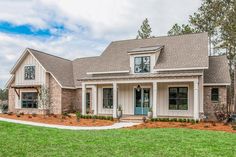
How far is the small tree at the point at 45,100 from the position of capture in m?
24.5

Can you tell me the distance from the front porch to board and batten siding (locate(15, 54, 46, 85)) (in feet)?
18.5

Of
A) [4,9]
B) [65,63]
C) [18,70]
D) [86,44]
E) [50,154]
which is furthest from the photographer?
[86,44]

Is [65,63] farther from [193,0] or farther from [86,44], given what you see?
[193,0]

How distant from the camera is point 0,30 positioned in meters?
21.8

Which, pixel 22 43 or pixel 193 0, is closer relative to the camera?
pixel 193 0

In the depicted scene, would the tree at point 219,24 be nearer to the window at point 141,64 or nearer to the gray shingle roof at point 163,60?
the gray shingle roof at point 163,60

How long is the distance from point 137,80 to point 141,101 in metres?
2.72

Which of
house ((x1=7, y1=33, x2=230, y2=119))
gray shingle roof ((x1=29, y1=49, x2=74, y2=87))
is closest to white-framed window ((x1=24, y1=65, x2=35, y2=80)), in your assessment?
house ((x1=7, y1=33, x2=230, y2=119))

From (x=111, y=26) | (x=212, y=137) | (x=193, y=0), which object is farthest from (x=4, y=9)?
(x=193, y=0)

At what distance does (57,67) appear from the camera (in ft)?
89.8

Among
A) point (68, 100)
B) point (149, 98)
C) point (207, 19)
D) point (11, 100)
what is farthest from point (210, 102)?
point (11, 100)

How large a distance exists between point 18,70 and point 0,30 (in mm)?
6392

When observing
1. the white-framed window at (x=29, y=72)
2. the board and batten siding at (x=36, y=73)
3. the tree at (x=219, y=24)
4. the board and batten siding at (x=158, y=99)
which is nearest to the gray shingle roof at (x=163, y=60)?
the board and batten siding at (x=36, y=73)

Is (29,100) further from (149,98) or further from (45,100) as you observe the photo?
(149,98)
